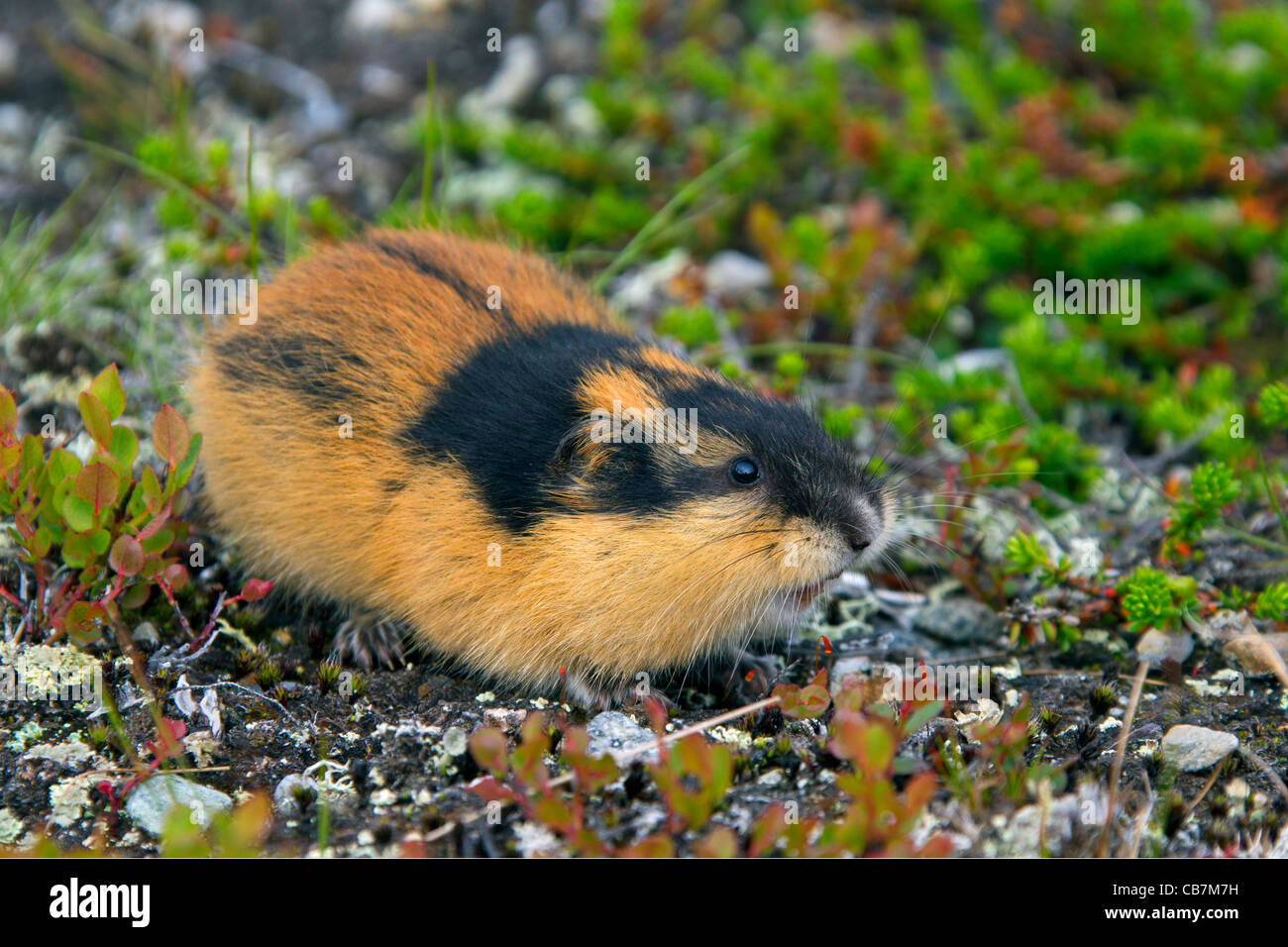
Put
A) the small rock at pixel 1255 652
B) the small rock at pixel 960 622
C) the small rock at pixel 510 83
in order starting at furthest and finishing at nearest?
1. the small rock at pixel 510 83
2. the small rock at pixel 960 622
3. the small rock at pixel 1255 652

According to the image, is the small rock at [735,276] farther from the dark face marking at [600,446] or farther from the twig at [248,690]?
the twig at [248,690]

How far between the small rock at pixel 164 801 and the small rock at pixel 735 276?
5.19m

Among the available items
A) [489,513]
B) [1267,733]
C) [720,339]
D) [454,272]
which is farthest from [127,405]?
[1267,733]

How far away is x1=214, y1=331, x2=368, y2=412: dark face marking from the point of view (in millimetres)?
Result: 5953

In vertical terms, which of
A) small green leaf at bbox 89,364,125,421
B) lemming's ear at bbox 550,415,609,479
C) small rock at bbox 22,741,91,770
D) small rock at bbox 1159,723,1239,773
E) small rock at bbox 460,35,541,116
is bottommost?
small rock at bbox 1159,723,1239,773

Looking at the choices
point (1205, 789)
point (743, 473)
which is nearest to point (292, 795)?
point (743, 473)

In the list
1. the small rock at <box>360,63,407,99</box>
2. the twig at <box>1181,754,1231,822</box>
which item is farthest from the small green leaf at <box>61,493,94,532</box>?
the small rock at <box>360,63,407,99</box>

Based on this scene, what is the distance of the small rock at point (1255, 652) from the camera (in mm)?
5688

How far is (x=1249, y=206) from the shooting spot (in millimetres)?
8625

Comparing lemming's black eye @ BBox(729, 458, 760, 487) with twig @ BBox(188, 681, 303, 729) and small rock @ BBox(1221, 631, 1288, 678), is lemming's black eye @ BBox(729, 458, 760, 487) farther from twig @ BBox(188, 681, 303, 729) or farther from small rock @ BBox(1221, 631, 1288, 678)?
small rock @ BBox(1221, 631, 1288, 678)

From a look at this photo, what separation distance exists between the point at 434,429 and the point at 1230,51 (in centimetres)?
812

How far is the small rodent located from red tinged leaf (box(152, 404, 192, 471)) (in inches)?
25.5

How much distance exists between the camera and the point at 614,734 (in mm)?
5258

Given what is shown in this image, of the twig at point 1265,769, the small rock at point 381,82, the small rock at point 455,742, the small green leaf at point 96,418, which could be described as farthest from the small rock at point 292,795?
the small rock at point 381,82
